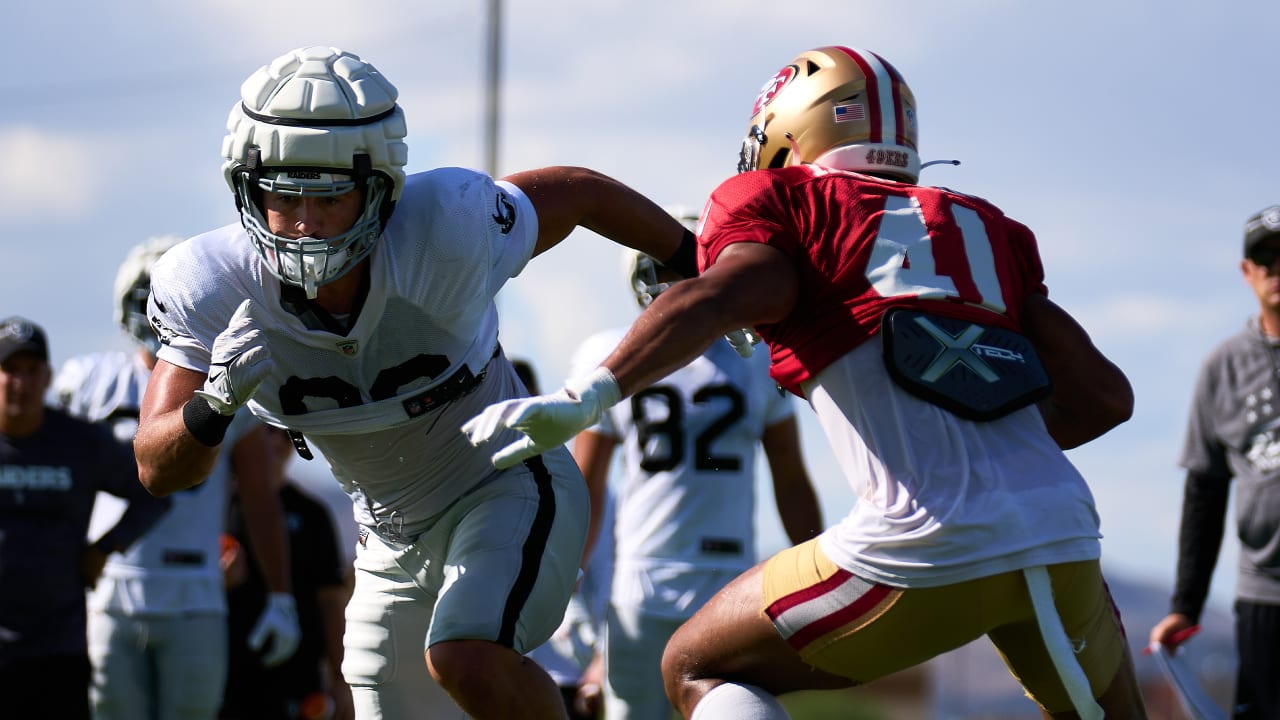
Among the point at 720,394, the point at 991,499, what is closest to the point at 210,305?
the point at 991,499

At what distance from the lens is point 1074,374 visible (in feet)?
11.8

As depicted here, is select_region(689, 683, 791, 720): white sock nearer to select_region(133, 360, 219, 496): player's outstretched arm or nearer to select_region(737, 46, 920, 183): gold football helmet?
select_region(737, 46, 920, 183): gold football helmet

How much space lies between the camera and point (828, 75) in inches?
148

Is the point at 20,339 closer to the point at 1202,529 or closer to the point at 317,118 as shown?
the point at 317,118

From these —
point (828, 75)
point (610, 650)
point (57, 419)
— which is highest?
point (828, 75)

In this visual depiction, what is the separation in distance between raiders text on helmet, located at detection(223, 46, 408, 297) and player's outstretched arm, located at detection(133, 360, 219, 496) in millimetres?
381

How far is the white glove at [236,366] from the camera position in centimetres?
360

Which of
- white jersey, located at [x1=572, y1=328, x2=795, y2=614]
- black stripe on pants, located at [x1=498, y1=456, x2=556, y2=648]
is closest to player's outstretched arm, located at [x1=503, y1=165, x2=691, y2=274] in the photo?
black stripe on pants, located at [x1=498, y1=456, x2=556, y2=648]

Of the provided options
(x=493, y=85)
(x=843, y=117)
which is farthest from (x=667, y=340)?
(x=493, y=85)

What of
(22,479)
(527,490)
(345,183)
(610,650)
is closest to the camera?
(345,183)

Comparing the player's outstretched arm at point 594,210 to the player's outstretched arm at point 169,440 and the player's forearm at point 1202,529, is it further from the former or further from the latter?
the player's forearm at point 1202,529

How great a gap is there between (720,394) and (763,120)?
8.03ft

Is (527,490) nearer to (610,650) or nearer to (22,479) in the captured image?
(610,650)

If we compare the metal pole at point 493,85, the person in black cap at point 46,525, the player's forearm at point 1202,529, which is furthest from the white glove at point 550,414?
the metal pole at point 493,85
